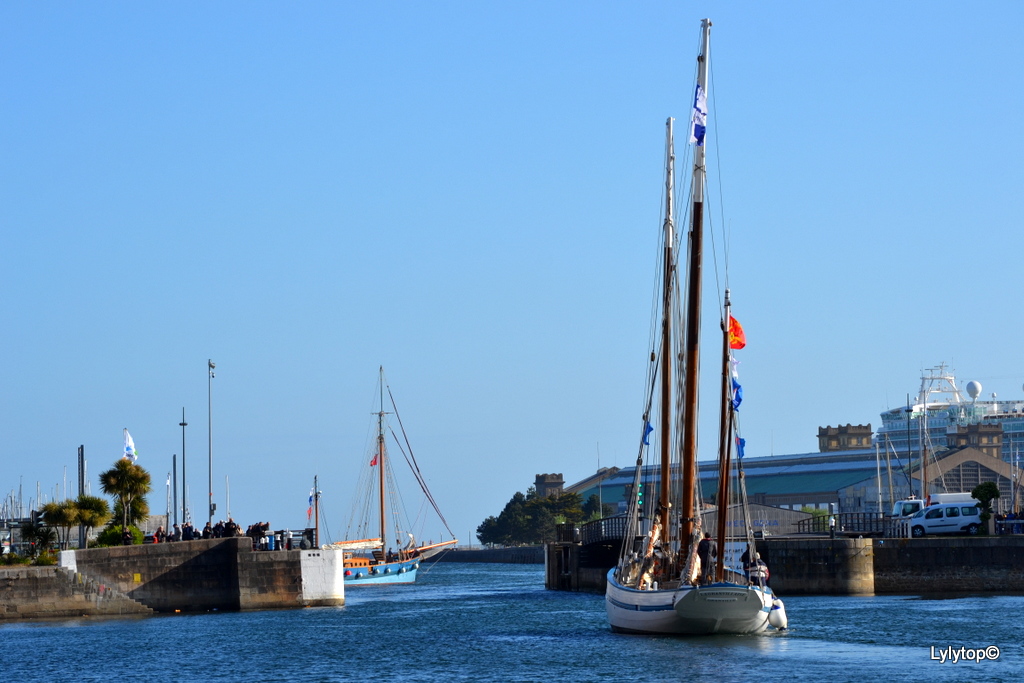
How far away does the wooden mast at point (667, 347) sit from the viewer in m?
52.8

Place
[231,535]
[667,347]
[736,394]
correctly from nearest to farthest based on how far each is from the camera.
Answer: [736,394], [667,347], [231,535]

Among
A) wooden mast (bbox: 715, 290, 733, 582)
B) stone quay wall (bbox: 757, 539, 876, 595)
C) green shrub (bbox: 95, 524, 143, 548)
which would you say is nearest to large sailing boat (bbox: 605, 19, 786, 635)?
wooden mast (bbox: 715, 290, 733, 582)

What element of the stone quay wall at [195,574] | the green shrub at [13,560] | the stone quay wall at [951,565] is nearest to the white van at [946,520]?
the stone quay wall at [951,565]

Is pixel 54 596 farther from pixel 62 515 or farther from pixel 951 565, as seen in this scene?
pixel 951 565

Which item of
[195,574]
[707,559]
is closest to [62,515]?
[195,574]

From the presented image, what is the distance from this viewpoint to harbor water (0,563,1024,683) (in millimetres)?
41188

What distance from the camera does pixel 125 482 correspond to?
70812mm

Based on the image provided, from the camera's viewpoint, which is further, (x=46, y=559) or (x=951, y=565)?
(x=951, y=565)

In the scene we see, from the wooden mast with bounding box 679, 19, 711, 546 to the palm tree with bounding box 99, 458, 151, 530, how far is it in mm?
32804

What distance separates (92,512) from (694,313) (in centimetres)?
3419

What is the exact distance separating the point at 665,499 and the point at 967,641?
11.2 m

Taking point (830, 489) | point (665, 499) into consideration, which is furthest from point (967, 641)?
point (830, 489)

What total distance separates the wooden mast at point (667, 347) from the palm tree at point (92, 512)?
27463 mm

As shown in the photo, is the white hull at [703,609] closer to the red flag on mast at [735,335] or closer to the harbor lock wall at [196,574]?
the red flag on mast at [735,335]
